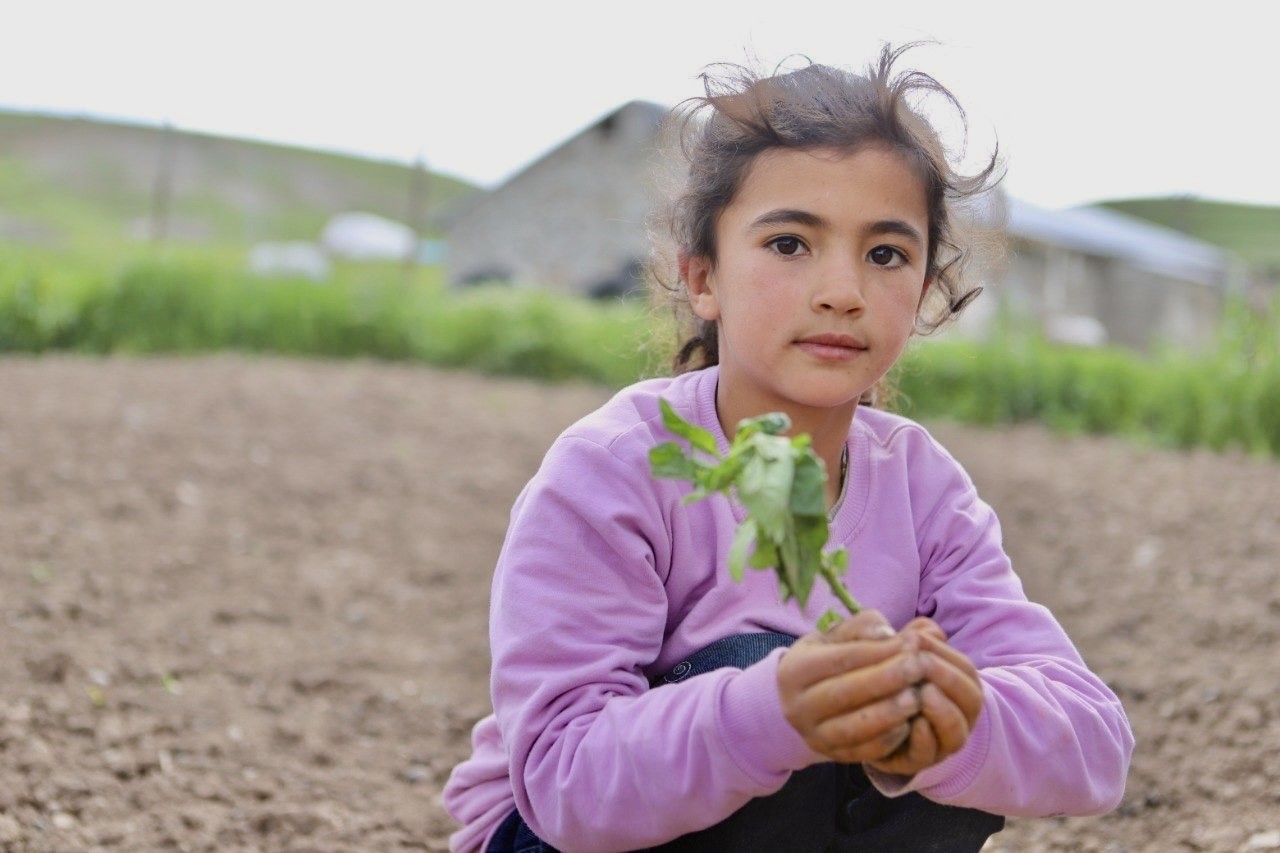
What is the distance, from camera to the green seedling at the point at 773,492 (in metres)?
1.16

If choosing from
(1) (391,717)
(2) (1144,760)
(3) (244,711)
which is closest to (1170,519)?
(2) (1144,760)

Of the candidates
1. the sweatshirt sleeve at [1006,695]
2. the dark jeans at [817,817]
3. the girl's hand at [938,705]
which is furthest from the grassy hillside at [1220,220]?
the girl's hand at [938,705]

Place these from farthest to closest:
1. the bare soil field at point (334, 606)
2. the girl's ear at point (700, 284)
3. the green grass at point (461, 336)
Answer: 1. the green grass at point (461, 336)
2. the bare soil field at point (334, 606)
3. the girl's ear at point (700, 284)

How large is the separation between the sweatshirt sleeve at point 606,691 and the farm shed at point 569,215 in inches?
676

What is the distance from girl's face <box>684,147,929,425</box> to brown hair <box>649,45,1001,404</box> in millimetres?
32

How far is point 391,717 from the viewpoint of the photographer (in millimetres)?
3254

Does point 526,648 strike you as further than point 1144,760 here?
No

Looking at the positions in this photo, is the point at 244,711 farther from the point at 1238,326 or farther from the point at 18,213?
the point at 18,213

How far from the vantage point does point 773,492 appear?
1.15 m

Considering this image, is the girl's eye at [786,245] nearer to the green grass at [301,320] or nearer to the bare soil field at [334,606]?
the bare soil field at [334,606]

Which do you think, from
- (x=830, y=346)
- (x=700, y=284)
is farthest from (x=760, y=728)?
(x=700, y=284)

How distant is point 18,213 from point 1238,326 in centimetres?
3796

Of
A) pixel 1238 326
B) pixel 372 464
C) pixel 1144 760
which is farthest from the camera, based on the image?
pixel 1238 326

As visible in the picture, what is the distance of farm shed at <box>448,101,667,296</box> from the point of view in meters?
19.5
